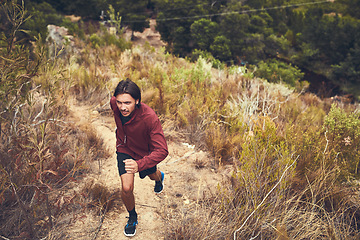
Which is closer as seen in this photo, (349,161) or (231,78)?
(349,161)

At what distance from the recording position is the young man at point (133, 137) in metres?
2.04

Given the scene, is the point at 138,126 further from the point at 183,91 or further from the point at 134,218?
the point at 183,91

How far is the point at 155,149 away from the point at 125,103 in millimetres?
445

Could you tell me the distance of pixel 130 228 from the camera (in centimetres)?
224

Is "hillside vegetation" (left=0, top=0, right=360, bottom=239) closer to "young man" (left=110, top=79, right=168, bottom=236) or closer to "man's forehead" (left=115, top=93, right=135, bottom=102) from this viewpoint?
"young man" (left=110, top=79, right=168, bottom=236)

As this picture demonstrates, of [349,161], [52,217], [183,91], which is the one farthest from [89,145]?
[349,161]

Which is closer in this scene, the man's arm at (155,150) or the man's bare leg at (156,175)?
the man's arm at (155,150)

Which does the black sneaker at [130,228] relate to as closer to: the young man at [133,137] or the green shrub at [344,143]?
the young man at [133,137]

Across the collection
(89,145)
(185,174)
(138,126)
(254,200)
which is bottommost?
(185,174)

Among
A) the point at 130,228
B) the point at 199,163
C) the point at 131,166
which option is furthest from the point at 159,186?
the point at 131,166

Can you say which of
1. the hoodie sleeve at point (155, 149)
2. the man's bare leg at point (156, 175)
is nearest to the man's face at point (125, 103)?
the hoodie sleeve at point (155, 149)

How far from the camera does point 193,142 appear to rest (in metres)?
3.72

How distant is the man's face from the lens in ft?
6.79

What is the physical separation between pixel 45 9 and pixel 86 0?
5.65m
